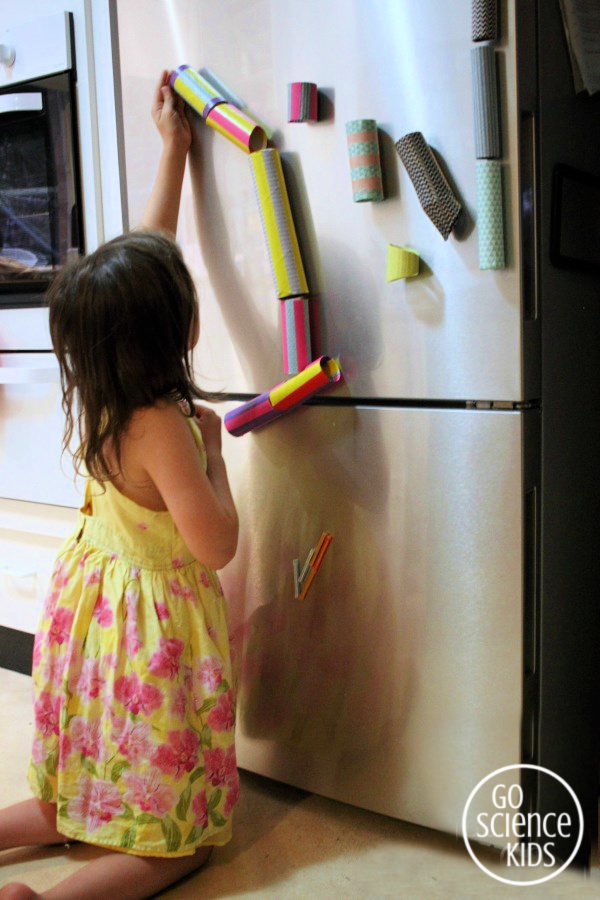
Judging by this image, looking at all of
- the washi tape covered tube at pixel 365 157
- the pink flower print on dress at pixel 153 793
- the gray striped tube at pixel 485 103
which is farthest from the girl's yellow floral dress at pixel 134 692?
the gray striped tube at pixel 485 103

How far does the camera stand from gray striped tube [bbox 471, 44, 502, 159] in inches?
36.4

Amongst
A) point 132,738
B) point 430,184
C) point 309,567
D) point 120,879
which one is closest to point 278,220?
point 430,184

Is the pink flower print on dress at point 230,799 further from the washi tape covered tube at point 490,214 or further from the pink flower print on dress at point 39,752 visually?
the washi tape covered tube at point 490,214

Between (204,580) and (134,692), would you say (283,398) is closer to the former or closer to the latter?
(204,580)

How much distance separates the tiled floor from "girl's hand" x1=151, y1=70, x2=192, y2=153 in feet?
3.00

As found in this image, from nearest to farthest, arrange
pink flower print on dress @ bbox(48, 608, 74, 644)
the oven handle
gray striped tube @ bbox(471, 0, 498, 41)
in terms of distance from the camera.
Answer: gray striped tube @ bbox(471, 0, 498, 41), pink flower print on dress @ bbox(48, 608, 74, 644), the oven handle

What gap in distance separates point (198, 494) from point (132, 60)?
0.62m

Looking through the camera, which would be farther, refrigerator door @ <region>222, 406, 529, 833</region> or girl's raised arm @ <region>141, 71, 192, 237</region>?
girl's raised arm @ <region>141, 71, 192, 237</region>

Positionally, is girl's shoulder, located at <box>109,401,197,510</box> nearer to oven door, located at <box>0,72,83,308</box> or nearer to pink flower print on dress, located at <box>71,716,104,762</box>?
pink flower print on dress, located at <box>71,716,104,762</box>

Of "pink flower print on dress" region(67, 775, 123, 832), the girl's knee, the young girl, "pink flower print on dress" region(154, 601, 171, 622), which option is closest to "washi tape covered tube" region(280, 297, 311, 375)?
the young girl

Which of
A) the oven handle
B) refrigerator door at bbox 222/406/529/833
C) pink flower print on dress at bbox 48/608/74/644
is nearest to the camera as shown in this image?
refrigerator door at bbox 222/406/529/833

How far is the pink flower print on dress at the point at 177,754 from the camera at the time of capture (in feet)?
3.48

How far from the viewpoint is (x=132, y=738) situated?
1.07 metres

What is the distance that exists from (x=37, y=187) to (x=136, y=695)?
86cm
